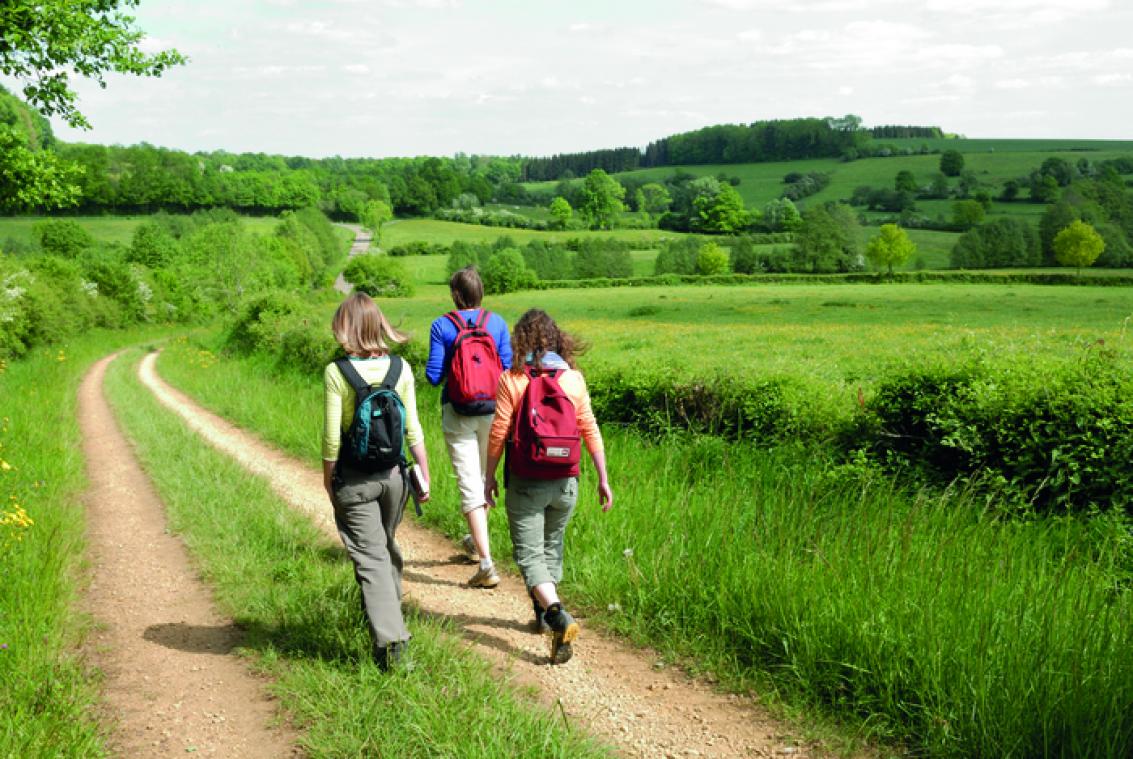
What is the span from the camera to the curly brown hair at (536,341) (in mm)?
4859

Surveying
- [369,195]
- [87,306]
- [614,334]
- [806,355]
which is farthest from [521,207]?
[806,355]

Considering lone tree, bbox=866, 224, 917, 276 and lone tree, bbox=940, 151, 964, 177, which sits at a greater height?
lone tree, bbox=940, 151, 964, 177

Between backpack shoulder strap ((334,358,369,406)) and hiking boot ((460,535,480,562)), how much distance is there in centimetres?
273

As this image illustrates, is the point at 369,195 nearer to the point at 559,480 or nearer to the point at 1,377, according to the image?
the point at 1,377

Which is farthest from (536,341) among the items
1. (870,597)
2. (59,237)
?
(59,237)

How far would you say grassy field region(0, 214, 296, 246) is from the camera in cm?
8919

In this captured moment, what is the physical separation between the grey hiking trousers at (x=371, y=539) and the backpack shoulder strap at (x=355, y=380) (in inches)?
18.5

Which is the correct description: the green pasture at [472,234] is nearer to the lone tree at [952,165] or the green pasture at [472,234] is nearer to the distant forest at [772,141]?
the lone tree at [952,165]

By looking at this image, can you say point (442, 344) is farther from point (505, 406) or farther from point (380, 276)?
point (380, 276)

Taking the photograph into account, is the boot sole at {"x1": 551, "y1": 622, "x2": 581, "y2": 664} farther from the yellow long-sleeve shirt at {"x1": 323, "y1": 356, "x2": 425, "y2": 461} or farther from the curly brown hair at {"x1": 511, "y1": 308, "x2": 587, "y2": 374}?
the curly brown hair at {"x1": 511, "y1": 308, "x2": 587, "y2": 374}

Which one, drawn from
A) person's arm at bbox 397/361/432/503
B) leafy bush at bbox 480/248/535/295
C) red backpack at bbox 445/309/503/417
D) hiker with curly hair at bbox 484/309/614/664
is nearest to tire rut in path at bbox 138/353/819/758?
hiker with curly hair at bbox 484/309/614/664

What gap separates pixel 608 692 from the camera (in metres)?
4.44

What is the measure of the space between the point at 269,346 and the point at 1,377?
7.30 meters

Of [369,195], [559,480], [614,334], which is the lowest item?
[614,334]
